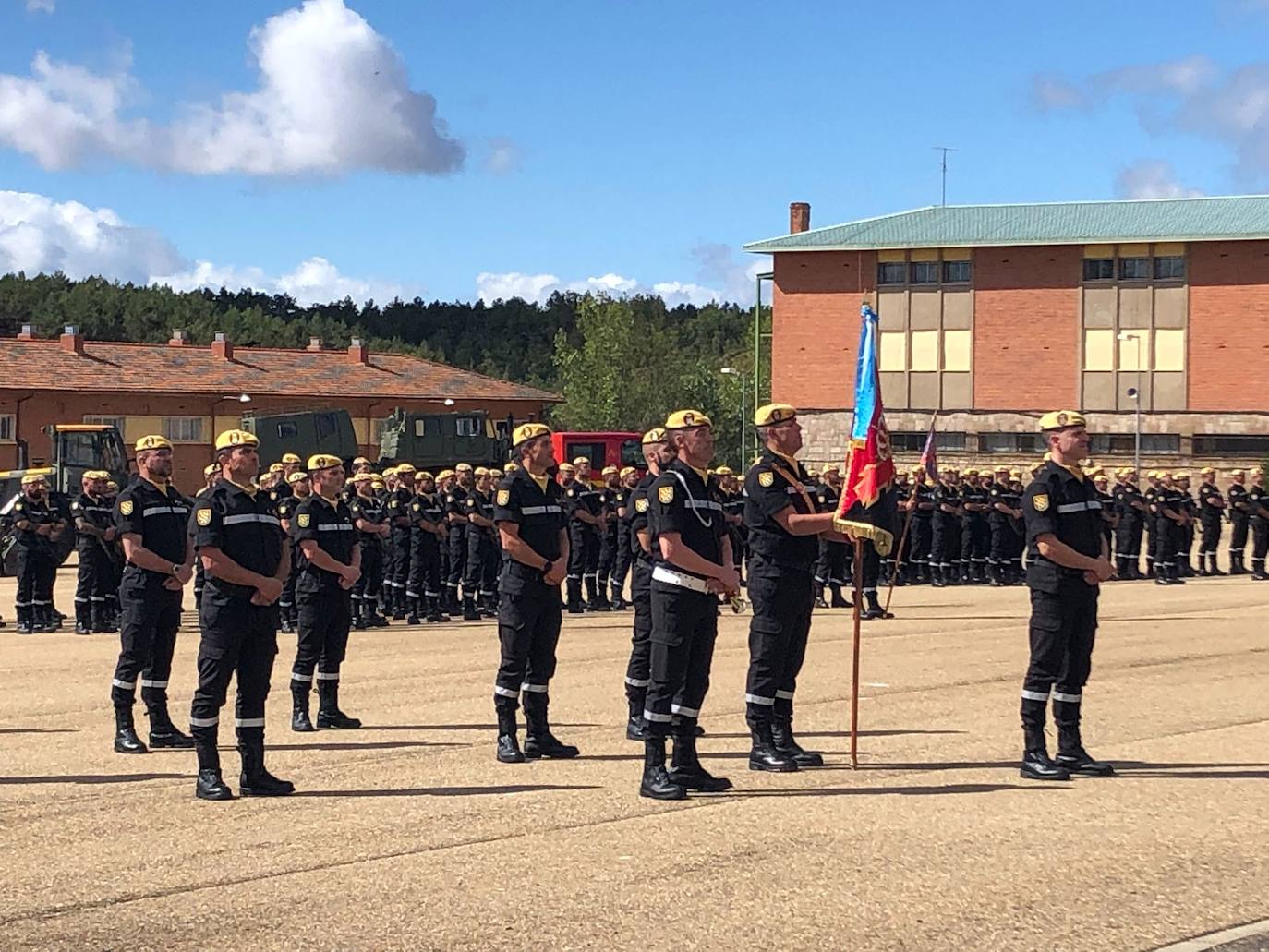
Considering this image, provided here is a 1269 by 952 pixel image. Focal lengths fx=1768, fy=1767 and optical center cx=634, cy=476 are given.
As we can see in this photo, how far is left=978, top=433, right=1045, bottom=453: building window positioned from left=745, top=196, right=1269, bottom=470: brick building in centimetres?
4

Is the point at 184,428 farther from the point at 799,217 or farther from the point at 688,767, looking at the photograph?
the point at 688,767

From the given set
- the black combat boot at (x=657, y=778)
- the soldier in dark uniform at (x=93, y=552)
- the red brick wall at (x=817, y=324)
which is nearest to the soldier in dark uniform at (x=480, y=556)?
the soldier in dark uniform at (x=93, y=552)

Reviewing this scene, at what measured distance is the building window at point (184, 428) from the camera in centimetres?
6456

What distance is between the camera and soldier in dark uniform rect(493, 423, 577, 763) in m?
10.6

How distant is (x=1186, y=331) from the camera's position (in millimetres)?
57531

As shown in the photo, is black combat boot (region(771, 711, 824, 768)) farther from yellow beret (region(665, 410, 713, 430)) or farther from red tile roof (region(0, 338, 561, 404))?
red tile roof (region(0, 338, 561, 404))

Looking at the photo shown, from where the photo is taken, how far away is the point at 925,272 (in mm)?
61625

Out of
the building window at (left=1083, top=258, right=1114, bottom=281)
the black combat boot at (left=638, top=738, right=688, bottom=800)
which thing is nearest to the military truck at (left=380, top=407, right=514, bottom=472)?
the building window at (left=1083, top=258, right=1114, bottom=281)

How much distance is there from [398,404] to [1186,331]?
2961 centimetres

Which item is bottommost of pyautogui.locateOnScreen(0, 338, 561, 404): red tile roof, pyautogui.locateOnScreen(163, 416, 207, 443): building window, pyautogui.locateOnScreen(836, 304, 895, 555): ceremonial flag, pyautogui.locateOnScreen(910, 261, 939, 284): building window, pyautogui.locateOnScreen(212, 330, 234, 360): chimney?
pyautogui.locateOnScreen(163, 416, 207, 443): building window

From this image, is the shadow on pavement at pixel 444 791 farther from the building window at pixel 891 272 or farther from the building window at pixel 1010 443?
the building window at pixel 891 272

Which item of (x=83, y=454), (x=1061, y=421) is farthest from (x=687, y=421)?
(x=83, y=454)

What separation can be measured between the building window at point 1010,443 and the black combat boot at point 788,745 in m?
50.2

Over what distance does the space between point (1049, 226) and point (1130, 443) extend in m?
8.08
